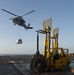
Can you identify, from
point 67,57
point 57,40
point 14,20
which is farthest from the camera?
point 14,20

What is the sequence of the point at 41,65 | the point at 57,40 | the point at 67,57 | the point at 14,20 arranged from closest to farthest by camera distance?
1. the point at 41,65
2. the point at 67,57
3. the point at 57,40
4. the point at 14,20

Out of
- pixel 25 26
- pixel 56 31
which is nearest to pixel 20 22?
pixel 25 26

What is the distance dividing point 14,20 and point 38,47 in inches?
701

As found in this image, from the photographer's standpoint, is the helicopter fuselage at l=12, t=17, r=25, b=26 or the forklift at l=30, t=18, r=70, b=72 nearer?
the forklift at l=30, t=18, r=70, b=72

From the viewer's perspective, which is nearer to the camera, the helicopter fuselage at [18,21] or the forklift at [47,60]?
the forklift at [47,60]

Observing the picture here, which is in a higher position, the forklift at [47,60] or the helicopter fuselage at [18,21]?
the helicopter fuselage at [18,21]

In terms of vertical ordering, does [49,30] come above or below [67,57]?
above

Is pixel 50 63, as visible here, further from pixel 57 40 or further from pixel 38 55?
pixel 57 40

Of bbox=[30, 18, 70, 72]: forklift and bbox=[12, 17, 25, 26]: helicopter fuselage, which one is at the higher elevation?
bbox=[12, 17, 25, 26]: helicopter fuselage

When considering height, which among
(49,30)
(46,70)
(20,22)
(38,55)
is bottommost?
(46,70)

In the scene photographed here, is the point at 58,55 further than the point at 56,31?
No

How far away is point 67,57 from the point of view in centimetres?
2731

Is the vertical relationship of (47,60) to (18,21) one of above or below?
below

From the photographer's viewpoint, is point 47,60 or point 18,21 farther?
point 18,21
